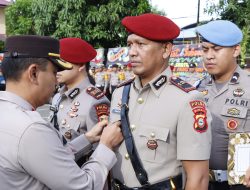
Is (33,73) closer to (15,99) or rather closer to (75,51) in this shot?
(15,99)

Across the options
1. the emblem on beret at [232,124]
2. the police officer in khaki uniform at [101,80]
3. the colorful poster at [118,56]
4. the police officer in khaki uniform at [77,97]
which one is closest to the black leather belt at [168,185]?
the emblem on beret at [232,124]

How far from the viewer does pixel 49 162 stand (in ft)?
5.26

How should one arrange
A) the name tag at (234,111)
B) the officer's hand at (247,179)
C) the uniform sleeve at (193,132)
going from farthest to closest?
the name tag at (234,111) < the officer's hand at (247,179) < the uniform sleeve at (193,132)

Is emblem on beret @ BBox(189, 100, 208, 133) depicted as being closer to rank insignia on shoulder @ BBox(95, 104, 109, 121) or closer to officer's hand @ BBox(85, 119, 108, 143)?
officer's hand @ BBox(85, 119, 108, 143)

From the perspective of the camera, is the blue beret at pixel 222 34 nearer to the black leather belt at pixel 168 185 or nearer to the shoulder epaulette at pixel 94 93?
the shoulder epaulette at pixel 94 93

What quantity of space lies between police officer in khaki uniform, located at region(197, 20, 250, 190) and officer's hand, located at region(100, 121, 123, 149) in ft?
2.84

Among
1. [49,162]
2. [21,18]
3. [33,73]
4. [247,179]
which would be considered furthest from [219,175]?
[21,18]

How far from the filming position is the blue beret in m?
2.66

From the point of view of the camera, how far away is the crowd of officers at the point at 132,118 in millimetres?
1625

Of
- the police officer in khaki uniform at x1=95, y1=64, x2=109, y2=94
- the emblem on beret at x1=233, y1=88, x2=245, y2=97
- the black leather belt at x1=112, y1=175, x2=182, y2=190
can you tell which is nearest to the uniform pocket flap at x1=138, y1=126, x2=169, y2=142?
the black leather belt at x1=112, y1=175, x2=182, y2=190

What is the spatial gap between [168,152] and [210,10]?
522 inches

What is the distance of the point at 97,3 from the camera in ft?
49.0

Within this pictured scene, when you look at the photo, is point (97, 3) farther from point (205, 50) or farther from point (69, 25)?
point (205, 50)

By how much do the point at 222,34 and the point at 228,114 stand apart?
581mm
